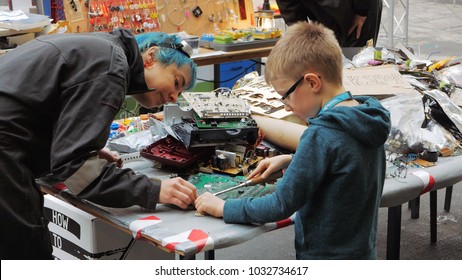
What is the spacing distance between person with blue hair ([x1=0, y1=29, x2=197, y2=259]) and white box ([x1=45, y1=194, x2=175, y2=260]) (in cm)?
22

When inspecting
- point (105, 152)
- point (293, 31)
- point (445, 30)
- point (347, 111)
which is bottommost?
point (445, 30)

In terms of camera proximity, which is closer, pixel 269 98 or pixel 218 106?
pixel 218 106

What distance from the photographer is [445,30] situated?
975 cm

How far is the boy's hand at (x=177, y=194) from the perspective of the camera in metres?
1.91

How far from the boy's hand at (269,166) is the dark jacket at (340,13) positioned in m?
2.12

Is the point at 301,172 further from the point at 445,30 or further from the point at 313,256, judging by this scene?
the point at 445,30

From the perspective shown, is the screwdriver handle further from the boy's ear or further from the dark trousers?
the dark trousers

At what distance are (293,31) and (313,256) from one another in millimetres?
621

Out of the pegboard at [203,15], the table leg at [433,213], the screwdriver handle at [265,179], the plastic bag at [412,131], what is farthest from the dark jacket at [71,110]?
the pegboard at [203,15]

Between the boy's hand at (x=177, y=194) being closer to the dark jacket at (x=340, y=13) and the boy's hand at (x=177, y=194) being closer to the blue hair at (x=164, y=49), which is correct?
the blue hair at (x=164, y=49)

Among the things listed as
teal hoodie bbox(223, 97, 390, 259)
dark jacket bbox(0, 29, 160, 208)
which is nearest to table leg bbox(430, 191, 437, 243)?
teal hoodie bbox(223, 97, 390, 259)

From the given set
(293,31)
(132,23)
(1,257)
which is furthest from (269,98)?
(132,23)

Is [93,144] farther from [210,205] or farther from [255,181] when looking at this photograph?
[255,181]

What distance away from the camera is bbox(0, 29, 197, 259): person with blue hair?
179 centimetres
